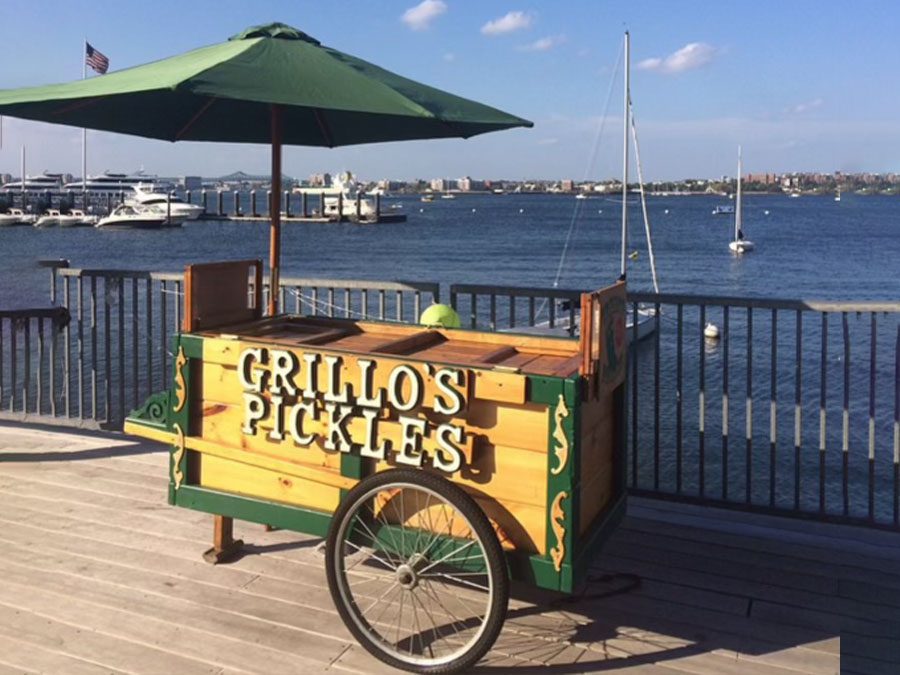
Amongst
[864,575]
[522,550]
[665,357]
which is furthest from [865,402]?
[522,550]

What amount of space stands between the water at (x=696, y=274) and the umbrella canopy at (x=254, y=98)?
233 cm

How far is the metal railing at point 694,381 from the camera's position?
4859 millimetres

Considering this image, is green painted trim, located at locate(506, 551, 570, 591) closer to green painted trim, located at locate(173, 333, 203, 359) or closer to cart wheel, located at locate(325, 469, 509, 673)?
cart wheel, located at locate(325, 469, 509, 673)

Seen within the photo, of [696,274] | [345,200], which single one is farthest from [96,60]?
[345,200]

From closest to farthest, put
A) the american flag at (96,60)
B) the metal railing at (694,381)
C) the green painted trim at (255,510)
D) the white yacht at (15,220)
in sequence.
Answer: the green painted trim at (255,510) < the metal railing at (694,381) < the american flag at (96,60) < the white yacht at (15,220)

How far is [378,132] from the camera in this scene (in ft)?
18.0

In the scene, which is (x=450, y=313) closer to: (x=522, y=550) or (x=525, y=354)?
(x=525, y=354)

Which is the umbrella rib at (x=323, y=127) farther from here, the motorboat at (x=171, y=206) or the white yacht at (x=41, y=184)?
the white yacht at (x=41, y=184)

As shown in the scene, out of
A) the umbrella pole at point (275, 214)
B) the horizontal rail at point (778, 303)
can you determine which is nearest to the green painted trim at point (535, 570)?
the horizontal rail at point (778, 303)

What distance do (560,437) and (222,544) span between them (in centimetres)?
184

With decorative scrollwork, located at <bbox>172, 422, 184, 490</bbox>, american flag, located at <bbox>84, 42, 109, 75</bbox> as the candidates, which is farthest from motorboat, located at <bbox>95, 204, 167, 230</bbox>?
decorative scrollwork, located at <bbox>172, 422, 184, 490</bbox>

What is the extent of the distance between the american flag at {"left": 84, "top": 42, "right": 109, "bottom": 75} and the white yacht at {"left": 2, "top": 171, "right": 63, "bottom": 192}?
87.7 metres

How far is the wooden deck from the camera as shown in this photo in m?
3.14

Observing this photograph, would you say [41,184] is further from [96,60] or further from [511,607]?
[511,607]
